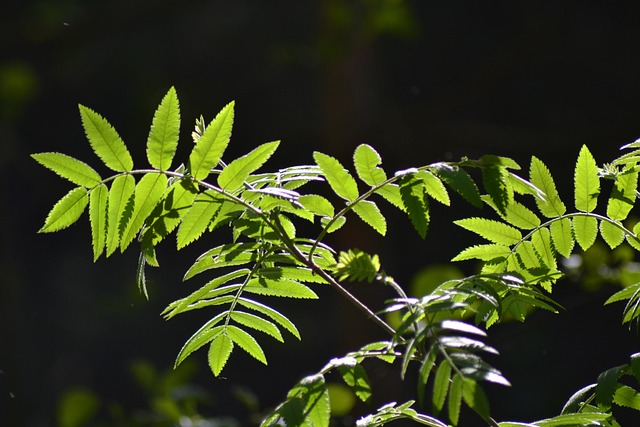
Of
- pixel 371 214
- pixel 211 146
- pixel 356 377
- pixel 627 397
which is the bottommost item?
pixel 627 397

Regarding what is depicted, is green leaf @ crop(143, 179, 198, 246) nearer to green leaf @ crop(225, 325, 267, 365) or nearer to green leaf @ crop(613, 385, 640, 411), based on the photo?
green leaf @ crop(225, 325, 267, 365)

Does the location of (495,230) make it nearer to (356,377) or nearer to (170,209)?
(356,377)

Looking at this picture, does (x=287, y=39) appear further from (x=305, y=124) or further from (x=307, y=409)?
(x=307, y=409)

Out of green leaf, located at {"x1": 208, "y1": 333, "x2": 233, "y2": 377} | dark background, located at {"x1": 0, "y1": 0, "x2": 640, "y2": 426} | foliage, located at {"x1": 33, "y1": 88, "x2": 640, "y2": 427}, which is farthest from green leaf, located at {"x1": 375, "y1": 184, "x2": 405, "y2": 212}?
dark background, located at {"x1": 0, "y1": 0, "x2": 640, "y2": 426}

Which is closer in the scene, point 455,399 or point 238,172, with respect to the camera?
point 455,399

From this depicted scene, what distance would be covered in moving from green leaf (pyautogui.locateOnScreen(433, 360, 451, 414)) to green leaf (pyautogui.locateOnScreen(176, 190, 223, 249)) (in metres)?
0.27

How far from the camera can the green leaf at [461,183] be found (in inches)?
26.2

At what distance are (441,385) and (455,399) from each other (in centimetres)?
2

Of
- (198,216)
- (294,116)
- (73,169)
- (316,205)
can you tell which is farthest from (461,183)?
(294,116)

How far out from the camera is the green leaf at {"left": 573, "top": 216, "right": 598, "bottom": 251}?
2.54 ft

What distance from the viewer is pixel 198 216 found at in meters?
0.72

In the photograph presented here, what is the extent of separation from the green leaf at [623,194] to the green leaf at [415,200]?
0.65 feet

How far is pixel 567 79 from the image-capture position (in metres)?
4.54

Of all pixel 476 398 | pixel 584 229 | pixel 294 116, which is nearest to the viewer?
pixel 476 398
